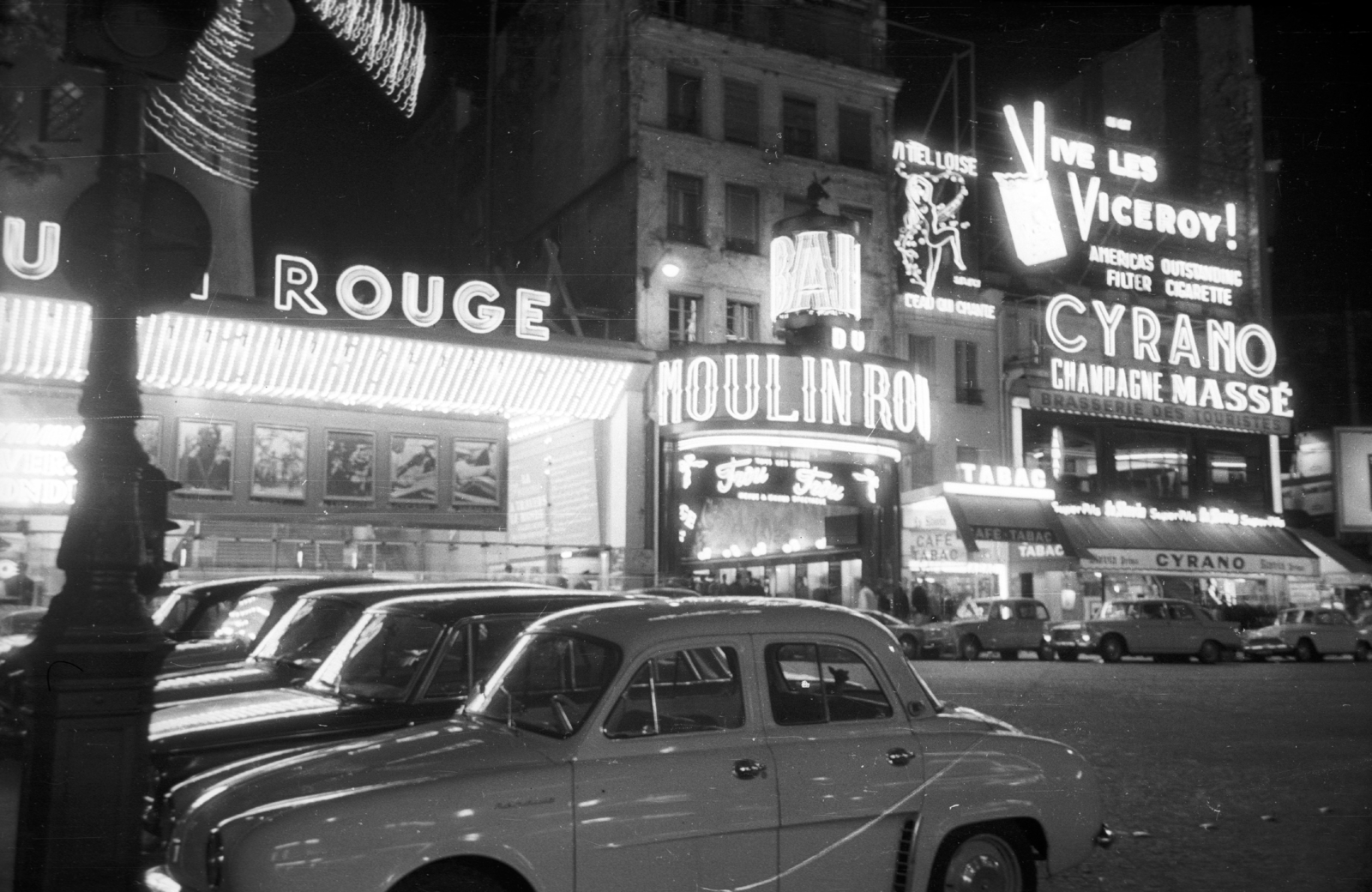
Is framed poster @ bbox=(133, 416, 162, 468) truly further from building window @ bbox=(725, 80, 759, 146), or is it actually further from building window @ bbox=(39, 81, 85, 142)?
building window @ bbox=(725, 80, 759, 146)

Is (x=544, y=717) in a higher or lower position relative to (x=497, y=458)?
lower

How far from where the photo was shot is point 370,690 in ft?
23.4

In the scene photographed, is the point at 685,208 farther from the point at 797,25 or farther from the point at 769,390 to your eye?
the point at 797,25

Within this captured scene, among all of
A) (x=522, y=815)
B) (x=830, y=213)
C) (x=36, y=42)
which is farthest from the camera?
(x=830, y=213)

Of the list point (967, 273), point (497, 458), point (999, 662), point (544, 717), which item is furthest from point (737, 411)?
point (544, 717)

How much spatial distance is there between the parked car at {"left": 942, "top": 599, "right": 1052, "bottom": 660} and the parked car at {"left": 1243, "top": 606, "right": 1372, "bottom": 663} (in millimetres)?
5250

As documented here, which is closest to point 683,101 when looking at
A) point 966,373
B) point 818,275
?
point 818,275

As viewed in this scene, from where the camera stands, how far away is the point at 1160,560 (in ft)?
122

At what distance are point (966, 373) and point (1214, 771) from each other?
1020 inches

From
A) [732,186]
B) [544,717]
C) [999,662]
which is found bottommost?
[999,662]

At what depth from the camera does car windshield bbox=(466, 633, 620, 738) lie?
4.95 metres

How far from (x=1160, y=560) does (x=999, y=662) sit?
1262 cm

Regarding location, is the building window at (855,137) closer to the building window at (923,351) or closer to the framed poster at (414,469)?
the building window at (923,351)

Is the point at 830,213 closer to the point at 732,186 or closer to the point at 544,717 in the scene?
the point at 732,186
